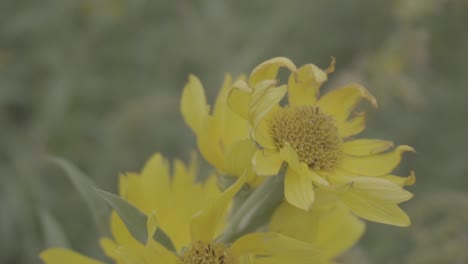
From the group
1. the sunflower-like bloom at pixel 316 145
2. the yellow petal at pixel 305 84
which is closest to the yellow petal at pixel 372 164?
the sunflower-like bloom at pixel 316 145

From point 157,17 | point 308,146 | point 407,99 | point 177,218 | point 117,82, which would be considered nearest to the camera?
point 308,146

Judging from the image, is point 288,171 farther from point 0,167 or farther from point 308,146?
point 0,167

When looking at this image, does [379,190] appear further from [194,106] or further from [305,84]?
[194,106]

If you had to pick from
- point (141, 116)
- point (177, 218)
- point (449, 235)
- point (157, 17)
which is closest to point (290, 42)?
point (157, 17)

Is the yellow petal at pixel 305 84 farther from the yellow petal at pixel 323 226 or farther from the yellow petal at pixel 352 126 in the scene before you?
the yellow petal at pixel 323 226

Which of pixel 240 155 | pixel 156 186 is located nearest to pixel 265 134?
pixel 240 155

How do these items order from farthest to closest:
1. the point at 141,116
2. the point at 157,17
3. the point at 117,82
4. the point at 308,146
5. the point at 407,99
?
the point at 157,17 < the point at 117,82 < the point at 407,99 < the point at 141,116 < the point at 308,146

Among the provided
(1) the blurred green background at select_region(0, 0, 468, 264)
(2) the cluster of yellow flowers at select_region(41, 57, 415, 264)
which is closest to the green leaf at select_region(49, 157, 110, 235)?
(2) the cluster of yellow flowers at select_region(41, 57, 415, 264)
